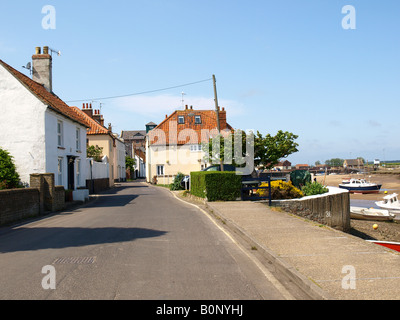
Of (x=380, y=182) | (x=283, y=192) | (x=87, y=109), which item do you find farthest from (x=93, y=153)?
(x=380, y=182)

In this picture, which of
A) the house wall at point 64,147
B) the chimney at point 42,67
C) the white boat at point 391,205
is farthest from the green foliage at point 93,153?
the white boat at point 391,205

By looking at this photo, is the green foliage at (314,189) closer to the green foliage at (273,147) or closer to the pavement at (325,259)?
the pavement at (325,259)

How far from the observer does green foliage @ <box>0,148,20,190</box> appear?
18.5 m

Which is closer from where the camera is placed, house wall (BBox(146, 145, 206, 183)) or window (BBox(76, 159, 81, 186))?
window (BBox(76, 159, 81, 186))

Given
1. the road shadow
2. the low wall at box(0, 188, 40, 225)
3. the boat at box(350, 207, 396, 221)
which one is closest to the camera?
the road shadow

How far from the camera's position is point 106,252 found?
8.28m

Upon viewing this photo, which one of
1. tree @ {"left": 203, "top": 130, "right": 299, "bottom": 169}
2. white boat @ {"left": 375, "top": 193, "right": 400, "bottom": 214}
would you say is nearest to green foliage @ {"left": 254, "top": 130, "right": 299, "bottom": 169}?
tree @ {"left": 203, "top": 130, "right": 299, "bottom": 169}

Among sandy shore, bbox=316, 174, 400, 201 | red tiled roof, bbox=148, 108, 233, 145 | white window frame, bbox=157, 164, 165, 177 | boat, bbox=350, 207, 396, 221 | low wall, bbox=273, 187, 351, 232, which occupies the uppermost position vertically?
red tiled roof, bbox=148, 108, 233, 145

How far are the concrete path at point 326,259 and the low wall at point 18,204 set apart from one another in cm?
797

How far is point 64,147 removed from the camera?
24.1 meters

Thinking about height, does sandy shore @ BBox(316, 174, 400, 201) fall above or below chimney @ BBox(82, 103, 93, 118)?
below

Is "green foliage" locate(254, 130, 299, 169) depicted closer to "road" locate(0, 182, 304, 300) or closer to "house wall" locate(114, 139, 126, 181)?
"road" locate(0, 182, 304, 300)

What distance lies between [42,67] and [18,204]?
16262mm
